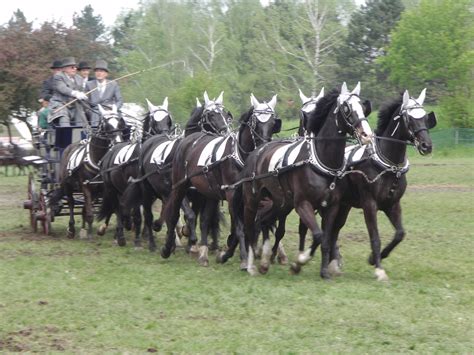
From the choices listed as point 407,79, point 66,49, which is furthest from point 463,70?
point 66,49

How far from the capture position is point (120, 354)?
7613 millimetres

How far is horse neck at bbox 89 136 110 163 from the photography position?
52.3 feet

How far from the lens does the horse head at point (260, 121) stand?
1196cm

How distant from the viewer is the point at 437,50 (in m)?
51.6

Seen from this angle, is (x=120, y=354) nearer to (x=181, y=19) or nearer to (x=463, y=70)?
(x=463, y=70)

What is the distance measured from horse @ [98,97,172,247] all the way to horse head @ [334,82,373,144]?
5013 mm

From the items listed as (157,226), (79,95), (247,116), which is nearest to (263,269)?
(247,116)

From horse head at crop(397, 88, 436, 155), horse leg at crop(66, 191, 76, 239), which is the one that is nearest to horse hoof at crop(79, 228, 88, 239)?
horse leg at crop(66, 191, 76, 239)

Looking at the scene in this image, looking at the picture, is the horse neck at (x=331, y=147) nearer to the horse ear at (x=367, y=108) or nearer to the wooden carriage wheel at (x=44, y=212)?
the horse ear at (x=367, y=108)

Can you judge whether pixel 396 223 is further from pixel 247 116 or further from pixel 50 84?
pixel 50 84

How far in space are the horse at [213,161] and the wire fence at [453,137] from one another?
1285 inches

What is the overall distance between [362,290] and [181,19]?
5563 centimetres

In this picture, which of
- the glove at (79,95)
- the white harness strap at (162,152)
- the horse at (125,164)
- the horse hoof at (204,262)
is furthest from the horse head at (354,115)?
the glove at (79,95)

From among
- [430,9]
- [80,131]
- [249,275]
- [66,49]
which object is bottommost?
[249,275]
